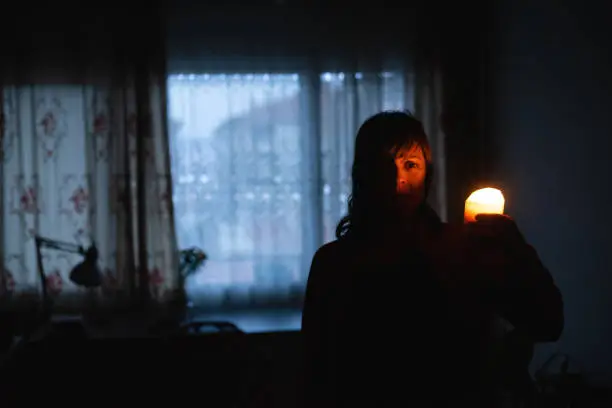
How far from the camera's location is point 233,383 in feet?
5.52

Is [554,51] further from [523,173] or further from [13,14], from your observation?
[13,14]

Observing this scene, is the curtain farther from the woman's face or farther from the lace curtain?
the woman's face

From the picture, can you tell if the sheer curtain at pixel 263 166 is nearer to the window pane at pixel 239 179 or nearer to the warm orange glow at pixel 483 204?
the window pane at pixel 239 179

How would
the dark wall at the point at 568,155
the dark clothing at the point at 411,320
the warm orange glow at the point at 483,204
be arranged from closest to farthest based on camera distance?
the dark clothing at the point at 411,320
the warm orange glow at the point at 483,204
the dark wall at the point at 568,155

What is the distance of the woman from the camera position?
2.56 feet

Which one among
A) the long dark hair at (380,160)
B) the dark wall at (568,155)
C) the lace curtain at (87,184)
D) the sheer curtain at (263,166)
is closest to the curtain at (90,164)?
the lace curtain at (87,184)

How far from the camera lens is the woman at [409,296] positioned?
2.56ft

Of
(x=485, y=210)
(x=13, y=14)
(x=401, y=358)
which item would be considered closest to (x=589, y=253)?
(x=485, y=210)

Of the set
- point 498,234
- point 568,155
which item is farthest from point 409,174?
point 568,155

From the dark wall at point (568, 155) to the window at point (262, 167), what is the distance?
54cm

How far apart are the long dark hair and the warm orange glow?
75 millimetres

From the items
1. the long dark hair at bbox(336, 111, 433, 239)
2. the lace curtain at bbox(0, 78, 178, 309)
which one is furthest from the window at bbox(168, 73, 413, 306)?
the long dark hair at bbox(336, 111, 433, 239)

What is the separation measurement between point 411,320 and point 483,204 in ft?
0.72

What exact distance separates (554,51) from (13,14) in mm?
2191
